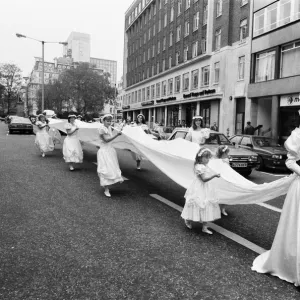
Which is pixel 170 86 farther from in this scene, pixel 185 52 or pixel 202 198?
pixel 202 198

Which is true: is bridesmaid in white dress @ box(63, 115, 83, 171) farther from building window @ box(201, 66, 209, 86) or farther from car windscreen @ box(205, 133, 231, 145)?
building window @ box(201, 66, 209, 86)

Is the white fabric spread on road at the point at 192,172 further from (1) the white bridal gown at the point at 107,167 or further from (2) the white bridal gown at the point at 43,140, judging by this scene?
(2) the white bridal gown at the point at 43,140

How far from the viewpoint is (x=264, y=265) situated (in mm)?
3738

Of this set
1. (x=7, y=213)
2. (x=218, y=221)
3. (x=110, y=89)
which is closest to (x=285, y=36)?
(x=218, y=221)

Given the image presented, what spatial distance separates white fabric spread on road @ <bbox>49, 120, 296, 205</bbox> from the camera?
4238mm

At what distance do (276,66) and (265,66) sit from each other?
1.55 meters

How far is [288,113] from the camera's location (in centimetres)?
2292

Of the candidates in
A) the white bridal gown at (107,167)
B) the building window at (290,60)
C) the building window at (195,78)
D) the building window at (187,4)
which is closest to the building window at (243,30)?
the building window at (290,60)

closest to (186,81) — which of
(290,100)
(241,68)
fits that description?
(241,68)

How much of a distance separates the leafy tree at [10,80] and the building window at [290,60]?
73192 mm

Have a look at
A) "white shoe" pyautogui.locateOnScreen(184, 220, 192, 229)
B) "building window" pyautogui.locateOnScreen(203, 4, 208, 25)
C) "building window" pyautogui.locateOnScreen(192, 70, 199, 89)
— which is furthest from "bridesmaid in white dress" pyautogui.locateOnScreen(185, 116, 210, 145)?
"building window" pyautogui.locateOnScreen(203, 4, 208, 25)

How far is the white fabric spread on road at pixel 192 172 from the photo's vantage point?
4.24m

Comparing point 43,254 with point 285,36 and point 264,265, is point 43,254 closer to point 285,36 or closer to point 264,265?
point 264,265

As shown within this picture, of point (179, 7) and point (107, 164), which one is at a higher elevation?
point (179, 7)
